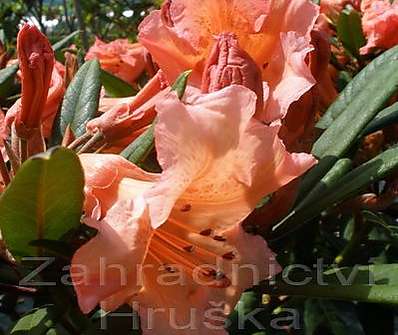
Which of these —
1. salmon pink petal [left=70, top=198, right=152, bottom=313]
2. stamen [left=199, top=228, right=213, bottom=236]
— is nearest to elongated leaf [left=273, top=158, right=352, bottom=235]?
stamen [left=199, top=228, right=213, bottom=236]

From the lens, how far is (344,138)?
0.98 m

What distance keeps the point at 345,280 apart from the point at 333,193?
0.40ft

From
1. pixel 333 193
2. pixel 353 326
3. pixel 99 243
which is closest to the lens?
pixel 99 243

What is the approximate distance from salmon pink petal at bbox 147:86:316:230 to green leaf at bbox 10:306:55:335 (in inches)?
8.6

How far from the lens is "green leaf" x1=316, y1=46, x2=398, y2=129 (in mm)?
1085

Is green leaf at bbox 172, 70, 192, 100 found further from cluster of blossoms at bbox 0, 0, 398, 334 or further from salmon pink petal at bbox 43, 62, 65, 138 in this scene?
salmon pink petal at bbox 43, 62, 65, 138

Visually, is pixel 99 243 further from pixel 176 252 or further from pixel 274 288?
pixel 274 288

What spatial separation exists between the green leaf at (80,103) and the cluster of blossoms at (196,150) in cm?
Answer: 4

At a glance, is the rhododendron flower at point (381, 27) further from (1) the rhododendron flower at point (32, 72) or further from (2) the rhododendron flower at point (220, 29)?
(1) the rhododendron flower at point (32, 72)

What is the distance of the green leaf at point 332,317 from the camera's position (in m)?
1.17

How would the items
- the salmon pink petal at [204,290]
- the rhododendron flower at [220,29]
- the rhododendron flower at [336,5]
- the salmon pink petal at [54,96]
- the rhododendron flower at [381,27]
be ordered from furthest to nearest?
1. the rhododendron flower at [336,5]
2. the rhododendron flower at [381,27]
3. the salmon pink petal at [54,96]
4. the rhododendron flower at [220,29]
5. the salmon pink petal at [204,290]

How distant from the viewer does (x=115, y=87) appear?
1500 millimetres

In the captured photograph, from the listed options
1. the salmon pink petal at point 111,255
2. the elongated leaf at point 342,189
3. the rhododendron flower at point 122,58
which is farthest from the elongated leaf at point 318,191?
the rhododendron flower at point 122,58

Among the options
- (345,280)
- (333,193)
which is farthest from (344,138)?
(345,280)
